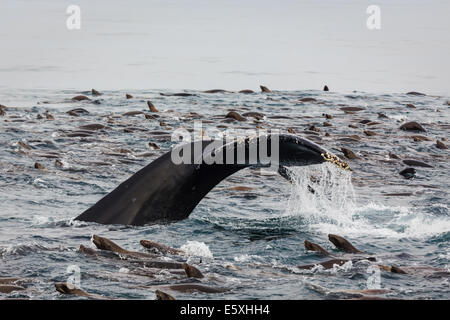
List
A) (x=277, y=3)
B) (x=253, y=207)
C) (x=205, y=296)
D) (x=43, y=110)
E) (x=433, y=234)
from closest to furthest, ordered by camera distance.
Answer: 1. (x=205, y=296)
2. (x=433, y=234)
3. (x=253, y=207)
4. (x=43, y=110)
5. (x=277, y=3)

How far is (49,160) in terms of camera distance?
1820 centimetres

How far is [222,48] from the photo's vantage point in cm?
5262

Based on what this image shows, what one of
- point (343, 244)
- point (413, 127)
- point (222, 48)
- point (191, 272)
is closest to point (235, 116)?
point (413, 127)

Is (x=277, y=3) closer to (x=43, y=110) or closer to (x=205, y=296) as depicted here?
(x=43, y=110)

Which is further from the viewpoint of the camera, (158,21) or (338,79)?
(158,21)

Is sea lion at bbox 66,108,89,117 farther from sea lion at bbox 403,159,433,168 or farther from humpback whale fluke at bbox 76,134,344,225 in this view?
humpback whale fluke at bbox 76,134,344,225

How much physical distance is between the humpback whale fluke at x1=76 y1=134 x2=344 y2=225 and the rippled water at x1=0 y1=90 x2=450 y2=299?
0.79 feet

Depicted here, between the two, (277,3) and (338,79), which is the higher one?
(277,3)

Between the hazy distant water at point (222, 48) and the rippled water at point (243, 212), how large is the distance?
1190 centimetres

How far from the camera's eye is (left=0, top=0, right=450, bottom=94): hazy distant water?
3903 centimetres

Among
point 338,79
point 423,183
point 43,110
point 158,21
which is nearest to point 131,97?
point 43,110

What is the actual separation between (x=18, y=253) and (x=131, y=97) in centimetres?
2192

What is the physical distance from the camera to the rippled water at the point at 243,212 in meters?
9.33

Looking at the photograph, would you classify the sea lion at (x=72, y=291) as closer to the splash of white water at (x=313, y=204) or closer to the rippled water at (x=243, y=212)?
the rippled water at (x=243, y=212)
